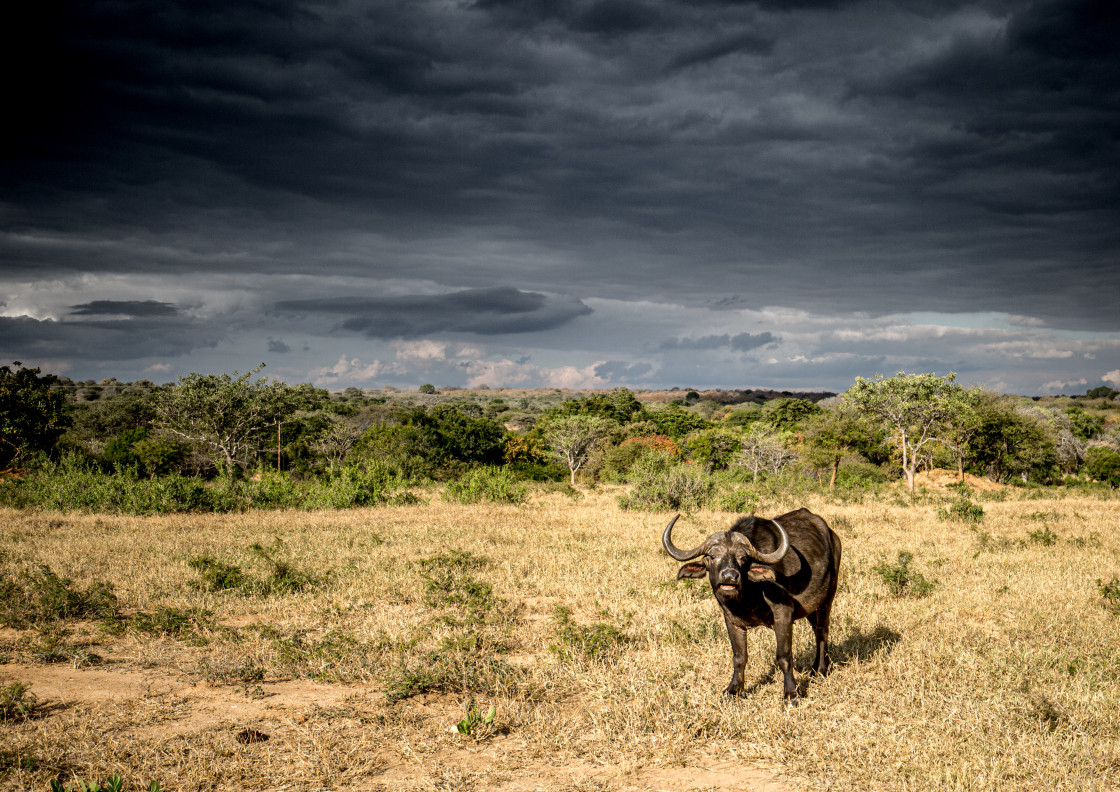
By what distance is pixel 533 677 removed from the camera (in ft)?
24.0

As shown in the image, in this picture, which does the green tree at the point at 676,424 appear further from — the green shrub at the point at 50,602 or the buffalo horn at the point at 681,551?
the buffalo horn at the point at 681,551

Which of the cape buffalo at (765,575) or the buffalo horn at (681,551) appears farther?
the buffalo horn at (681,551)

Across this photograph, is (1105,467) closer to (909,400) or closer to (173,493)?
(909,400)

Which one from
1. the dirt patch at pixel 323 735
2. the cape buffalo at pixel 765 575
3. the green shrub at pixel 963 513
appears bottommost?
the dirt patch at pixel 323 735

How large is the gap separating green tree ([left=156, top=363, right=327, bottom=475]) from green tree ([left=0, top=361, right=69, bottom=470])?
5136 millimetres

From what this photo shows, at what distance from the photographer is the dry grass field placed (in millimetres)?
5391

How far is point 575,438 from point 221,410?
19.0 meters

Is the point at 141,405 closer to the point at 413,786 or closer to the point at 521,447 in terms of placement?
the point at 521,447

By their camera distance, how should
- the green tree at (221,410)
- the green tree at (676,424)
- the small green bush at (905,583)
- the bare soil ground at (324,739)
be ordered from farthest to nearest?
1. the green tree at (676,424)
2. the green tree at (221,410)
3. the small green bush at (905,583)
4. the bare soil ground at (324,739)

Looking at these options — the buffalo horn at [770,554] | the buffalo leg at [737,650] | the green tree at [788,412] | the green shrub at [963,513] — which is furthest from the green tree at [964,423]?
the buffalo horn at [770,554]

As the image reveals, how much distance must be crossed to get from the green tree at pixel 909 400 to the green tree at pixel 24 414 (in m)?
36.1

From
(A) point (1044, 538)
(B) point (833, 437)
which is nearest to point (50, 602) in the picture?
(A) point (1044, 538)

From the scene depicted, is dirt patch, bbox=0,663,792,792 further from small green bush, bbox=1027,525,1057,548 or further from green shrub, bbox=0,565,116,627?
small green bush, bbox=1027,525,1057,548

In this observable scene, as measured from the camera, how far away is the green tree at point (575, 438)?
131 feet
